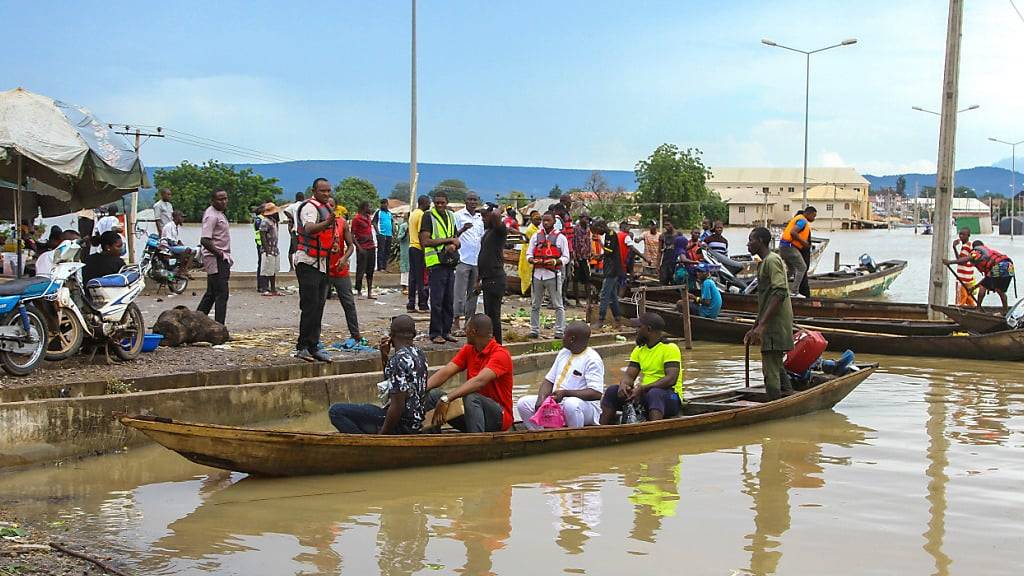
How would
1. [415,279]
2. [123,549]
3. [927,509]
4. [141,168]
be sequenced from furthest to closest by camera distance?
[415,279], [141,168], [927,509], [123,549]

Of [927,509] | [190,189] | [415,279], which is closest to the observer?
[927,509]

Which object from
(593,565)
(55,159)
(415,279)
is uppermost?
(55,159)

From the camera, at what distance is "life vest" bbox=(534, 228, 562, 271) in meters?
14.1

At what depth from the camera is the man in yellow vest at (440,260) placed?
13008 mm

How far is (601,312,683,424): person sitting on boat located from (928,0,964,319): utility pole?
10788 mm

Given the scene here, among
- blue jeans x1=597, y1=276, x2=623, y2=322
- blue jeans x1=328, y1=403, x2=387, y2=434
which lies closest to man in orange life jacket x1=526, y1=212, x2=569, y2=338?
blue jeans x1=597, y1=276, x2=623, y2=322

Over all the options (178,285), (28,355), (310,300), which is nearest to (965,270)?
(310,300)

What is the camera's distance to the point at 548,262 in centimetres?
1414

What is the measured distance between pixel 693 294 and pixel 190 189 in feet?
97.6

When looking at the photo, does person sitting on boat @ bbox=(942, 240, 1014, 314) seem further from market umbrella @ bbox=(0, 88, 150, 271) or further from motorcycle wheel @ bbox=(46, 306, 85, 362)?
motorcycle wheel @ bbox=(46, 306, 85, 362)

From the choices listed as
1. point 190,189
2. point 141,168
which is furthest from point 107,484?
point 190,189

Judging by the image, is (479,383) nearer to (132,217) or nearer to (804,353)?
(804,353)

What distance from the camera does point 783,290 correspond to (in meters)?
10.4

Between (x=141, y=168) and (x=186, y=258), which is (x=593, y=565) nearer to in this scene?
(x=141, y=168)
